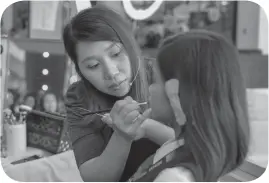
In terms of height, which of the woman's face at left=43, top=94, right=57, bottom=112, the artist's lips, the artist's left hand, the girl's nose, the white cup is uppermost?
the girl's nose

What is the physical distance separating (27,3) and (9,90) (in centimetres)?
25

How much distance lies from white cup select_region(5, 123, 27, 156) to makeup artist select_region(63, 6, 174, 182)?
0.68ft

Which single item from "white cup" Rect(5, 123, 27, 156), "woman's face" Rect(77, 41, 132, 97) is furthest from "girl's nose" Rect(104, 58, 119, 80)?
"white cup" Rect(5, 123, 27, 156)

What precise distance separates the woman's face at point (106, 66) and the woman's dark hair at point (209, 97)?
103 mm

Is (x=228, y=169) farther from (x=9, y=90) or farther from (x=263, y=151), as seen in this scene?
(x=9, y=90)

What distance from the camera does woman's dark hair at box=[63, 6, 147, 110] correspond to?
28.6 inches

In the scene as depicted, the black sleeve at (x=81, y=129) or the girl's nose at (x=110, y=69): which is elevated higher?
the girl's nose at (x=110, y=69)

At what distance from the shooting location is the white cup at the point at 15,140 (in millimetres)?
863

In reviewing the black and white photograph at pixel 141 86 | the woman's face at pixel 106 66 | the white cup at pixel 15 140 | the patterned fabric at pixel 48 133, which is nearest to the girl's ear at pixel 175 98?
the black and white photograph at pixel 141 86

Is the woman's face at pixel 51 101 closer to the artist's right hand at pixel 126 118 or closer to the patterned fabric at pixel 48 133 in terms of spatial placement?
the patterned fabric at pixel 48 133

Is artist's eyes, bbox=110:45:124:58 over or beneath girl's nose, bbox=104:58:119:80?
over

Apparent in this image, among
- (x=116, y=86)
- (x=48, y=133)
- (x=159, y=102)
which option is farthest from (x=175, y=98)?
(x=48, y=133)

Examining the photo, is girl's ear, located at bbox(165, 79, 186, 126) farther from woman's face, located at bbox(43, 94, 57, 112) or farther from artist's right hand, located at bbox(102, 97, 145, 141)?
woman's face, located at bbox(43, 94, 57, 112)

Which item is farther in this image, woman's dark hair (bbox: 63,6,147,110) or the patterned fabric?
the patterned fabric
